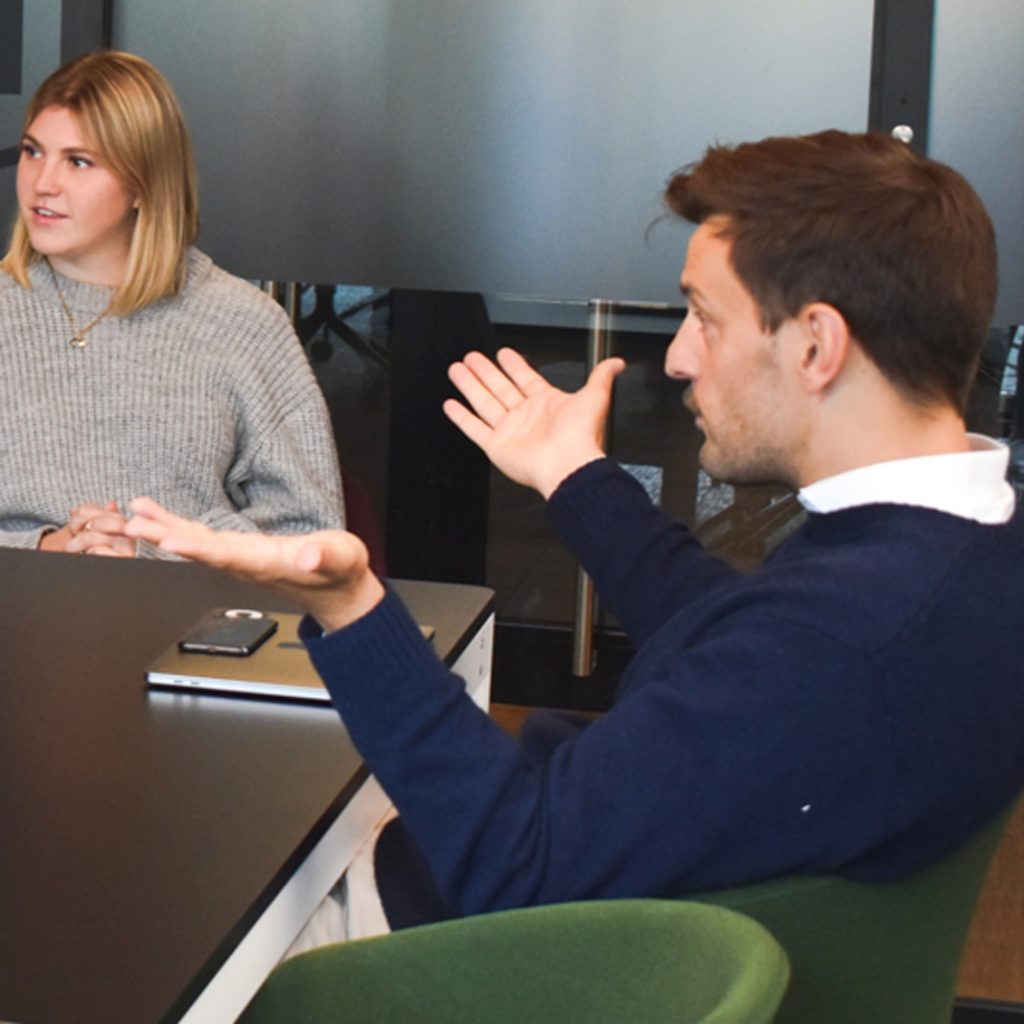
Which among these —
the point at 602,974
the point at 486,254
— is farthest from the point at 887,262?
the point at 486,254

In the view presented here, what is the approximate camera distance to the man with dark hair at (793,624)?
1299mm

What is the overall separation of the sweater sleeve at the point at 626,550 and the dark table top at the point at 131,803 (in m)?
0.21

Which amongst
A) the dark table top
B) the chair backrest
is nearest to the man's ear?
the chair backrest

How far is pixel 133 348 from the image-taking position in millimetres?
2922

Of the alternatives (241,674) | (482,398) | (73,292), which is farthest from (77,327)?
(241,674)

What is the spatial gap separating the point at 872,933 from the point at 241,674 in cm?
73

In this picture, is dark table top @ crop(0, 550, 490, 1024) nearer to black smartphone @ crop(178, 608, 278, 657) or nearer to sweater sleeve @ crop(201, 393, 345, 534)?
black smartphone @ crop(178, 608, 278, 657)

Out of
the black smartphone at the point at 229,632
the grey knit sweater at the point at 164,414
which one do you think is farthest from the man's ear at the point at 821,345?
the grey knit sweater at the point at 164,414

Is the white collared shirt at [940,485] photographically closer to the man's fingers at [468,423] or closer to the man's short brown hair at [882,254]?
the man's short brown hair at [882,254]

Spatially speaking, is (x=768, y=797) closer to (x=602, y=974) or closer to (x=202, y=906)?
(x=602, y=974)

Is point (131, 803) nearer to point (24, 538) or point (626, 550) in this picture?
point (626, 550)

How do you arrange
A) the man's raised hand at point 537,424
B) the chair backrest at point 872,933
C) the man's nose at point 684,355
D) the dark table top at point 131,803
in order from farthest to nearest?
the man's raised hand at point 537,424
the man's nose at point 684,355
the chair backrest at point 872,933
the dark table top at point 131,803

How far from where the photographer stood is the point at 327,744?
1.62m

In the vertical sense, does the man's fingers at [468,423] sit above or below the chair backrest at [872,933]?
above
